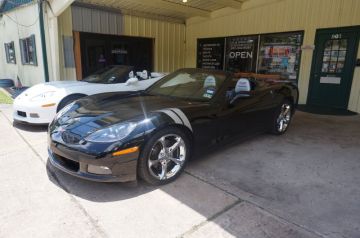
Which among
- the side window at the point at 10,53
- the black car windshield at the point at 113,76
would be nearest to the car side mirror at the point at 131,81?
the black car windshield at the point at 113,76

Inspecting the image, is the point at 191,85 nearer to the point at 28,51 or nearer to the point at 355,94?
the point at 355,94

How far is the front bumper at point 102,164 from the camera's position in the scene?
2.36 metres

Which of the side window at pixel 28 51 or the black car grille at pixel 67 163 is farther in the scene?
the side window at pixel 28 51

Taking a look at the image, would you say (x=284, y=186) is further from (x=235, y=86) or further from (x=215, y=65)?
(x=215, y=65)

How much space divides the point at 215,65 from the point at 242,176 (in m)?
7.41

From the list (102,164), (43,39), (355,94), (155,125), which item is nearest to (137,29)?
(43,39)

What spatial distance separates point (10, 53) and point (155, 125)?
11700mm

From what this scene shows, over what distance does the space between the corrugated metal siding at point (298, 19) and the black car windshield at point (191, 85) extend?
494 cm

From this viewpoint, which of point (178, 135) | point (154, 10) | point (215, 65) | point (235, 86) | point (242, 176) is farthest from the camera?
point (215, 65)

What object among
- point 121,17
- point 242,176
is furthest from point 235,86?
point 121,17

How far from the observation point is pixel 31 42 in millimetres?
8352

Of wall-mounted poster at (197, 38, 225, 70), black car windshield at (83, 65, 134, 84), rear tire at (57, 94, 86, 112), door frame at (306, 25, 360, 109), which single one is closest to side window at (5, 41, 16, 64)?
black car windshield at (83, 65, 134, 84)

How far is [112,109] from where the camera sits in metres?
2.88

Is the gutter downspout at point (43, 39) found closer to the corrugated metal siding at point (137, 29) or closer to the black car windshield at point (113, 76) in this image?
the corrugated metal siding at point (137, 29)
